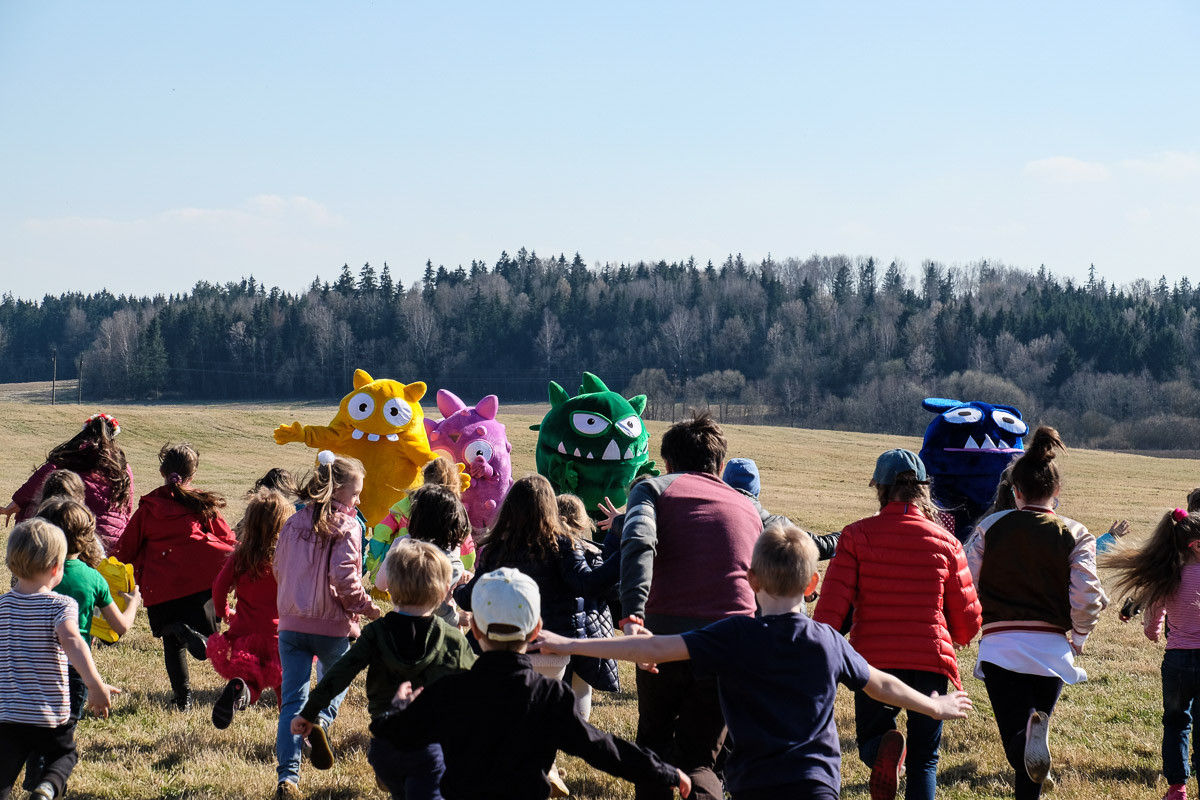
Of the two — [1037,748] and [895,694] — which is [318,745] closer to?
[895,694]

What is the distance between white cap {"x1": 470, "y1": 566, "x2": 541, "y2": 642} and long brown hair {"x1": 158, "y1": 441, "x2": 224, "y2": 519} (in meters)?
4.02

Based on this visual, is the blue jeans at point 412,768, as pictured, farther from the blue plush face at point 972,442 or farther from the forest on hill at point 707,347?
the forest on hill at point 707,347

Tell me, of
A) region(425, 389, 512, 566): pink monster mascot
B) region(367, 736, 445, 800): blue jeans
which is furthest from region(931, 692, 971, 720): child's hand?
region(425, 389, 512, 566): pink monster mascot

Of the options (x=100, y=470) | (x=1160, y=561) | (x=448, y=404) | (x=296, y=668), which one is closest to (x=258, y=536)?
(x=296, y=668)

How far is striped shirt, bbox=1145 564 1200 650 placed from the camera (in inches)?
222

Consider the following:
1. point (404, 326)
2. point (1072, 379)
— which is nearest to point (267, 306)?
point (404, 326)

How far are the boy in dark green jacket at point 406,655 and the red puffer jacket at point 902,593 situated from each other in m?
1.75

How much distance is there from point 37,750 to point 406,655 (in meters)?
1.82

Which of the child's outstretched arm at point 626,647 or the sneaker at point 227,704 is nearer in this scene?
the child's outstretched arm at point 626,647

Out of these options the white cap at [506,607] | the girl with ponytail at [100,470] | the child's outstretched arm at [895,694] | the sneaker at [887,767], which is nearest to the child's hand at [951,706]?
the child's outstretched arm at [895,694]

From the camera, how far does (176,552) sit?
716 cm

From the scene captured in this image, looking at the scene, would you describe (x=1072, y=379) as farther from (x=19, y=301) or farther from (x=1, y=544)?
(x=19, y=301)

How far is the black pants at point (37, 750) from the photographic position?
4605 millimetres

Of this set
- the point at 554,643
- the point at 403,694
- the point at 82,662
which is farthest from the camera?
the point at 82,662
